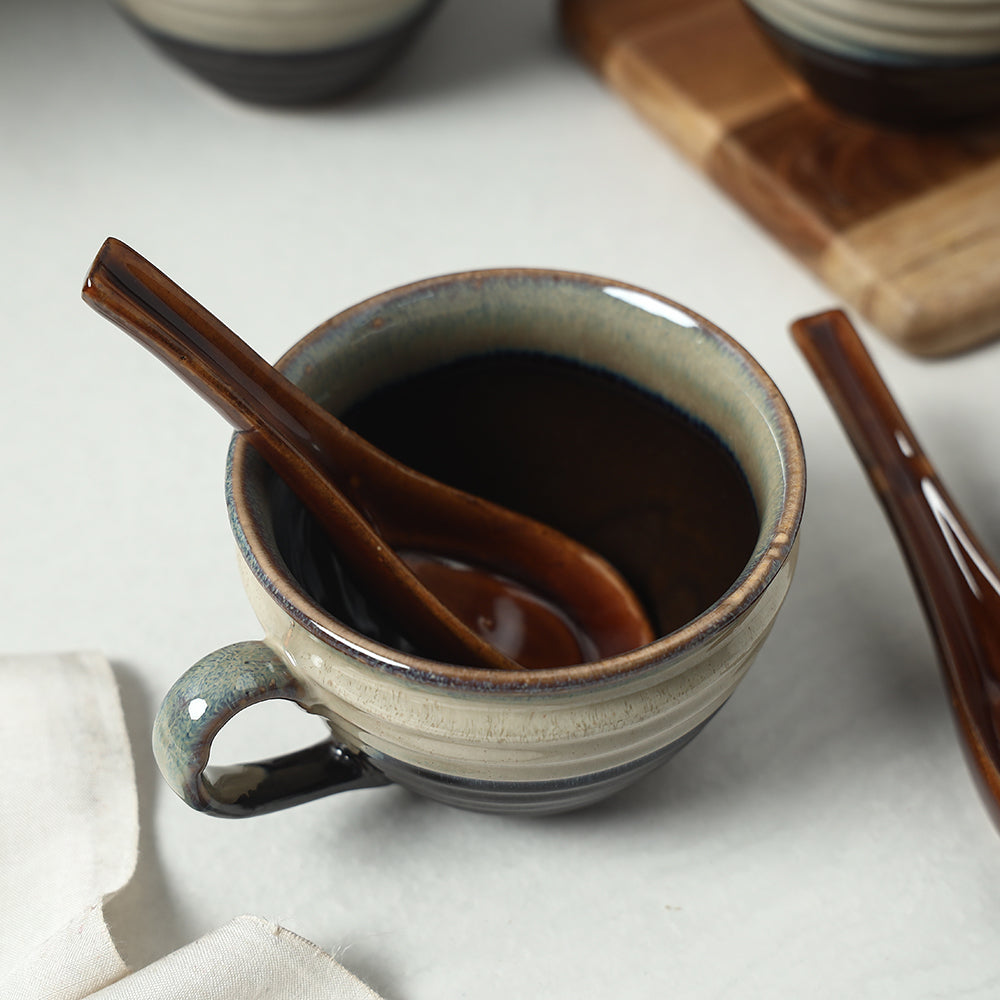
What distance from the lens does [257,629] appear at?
0.67 metres

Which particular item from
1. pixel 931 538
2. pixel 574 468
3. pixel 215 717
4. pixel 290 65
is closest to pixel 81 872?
pixel 215 717

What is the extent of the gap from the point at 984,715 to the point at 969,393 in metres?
0.27

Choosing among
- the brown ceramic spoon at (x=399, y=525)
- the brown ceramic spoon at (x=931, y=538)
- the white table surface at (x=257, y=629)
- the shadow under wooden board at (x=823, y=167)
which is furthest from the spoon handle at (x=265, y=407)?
the shadow under wooden board at (x=823, y=167)

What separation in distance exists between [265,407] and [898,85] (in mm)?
556

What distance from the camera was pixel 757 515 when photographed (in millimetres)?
543

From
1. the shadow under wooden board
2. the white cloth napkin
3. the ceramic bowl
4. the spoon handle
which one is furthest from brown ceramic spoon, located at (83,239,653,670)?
the ceramic bowl

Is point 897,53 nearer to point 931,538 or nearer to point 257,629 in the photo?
point 931,538

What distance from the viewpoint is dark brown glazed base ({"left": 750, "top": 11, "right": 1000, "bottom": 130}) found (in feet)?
2.69

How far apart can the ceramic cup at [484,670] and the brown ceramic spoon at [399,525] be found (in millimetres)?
24

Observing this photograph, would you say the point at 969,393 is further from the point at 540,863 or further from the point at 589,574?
the point at 540,863

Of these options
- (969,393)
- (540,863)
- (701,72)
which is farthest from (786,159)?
(540,863)

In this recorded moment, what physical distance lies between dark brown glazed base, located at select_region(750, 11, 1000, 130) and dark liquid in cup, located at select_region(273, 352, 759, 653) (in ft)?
1.24

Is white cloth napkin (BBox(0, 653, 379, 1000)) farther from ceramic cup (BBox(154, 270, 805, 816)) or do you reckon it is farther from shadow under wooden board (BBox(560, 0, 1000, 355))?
shadow under wooden board (BBox(560, 0, 1000, 355))

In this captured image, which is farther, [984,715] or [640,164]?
[640,164]
